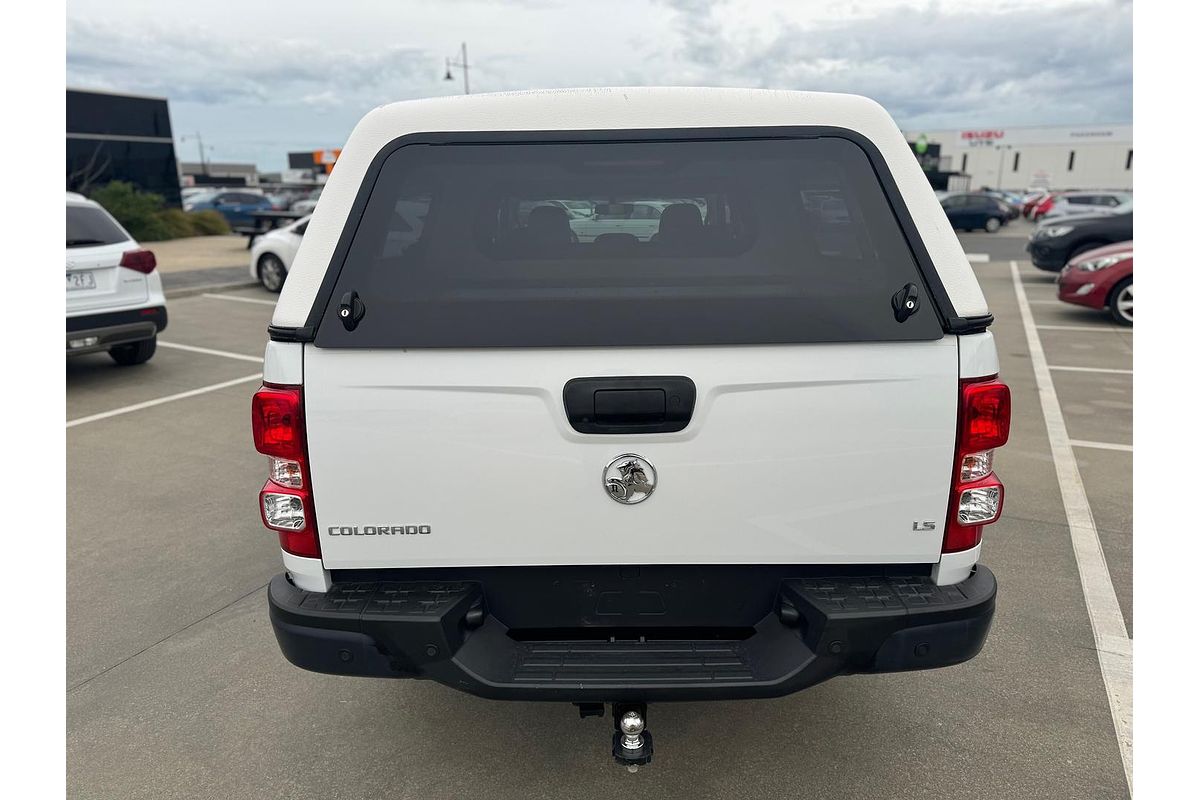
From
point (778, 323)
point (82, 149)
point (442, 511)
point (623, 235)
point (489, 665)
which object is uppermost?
point (82, 149)

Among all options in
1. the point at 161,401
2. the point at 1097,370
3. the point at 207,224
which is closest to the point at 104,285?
the point at 161,401

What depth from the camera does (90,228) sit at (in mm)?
7438

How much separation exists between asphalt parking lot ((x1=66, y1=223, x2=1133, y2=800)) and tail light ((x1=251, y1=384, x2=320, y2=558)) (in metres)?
0.98

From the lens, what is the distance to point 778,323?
83.2 inches

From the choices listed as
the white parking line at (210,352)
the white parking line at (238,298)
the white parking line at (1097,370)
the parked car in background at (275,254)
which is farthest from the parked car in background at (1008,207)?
the white parking line at (210,352)

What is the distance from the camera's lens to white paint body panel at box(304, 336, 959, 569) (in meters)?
2.10

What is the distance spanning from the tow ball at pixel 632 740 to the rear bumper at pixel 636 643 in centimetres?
15

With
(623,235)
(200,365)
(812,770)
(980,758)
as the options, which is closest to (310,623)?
(623,235)

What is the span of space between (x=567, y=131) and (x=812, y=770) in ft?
7.15

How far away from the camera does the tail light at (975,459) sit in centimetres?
212

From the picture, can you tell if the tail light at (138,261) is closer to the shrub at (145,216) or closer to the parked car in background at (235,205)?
the shrub at (145,216)

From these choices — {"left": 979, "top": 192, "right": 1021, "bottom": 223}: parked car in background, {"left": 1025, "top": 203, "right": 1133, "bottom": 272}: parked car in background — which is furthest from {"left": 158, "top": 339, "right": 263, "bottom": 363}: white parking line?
{"left": 979, "top": 192, "right": 1021, "bottom": 223}: parked car in background

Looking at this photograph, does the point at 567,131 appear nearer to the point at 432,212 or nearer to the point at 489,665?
the point at 432,212

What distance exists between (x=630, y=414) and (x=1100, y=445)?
215 inches
